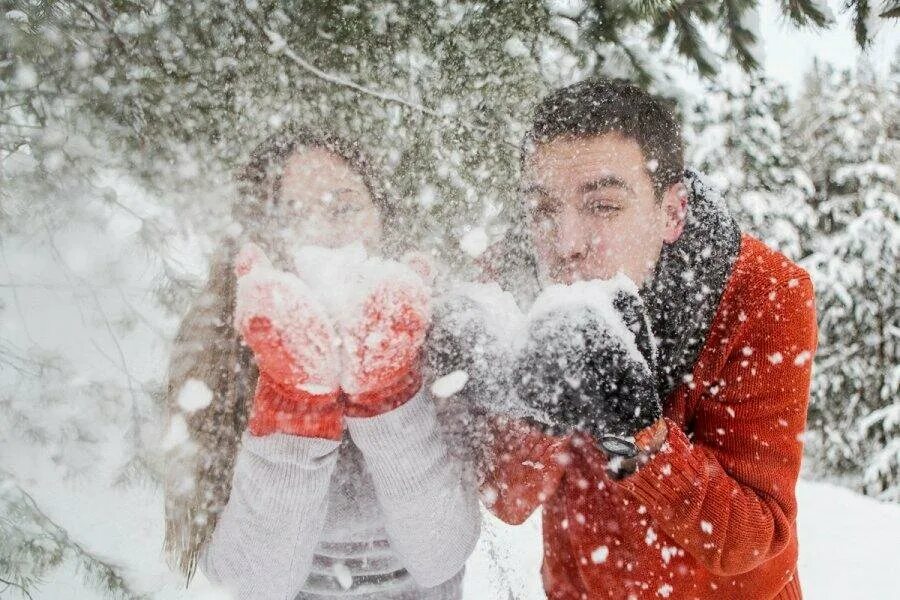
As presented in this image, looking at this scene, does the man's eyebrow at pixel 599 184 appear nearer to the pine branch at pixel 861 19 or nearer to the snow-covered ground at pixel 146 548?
the pine branch at pixel 861 19

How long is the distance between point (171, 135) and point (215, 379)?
0.71m

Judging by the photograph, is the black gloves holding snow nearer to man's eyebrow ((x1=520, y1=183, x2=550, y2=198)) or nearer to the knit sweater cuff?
the knit sweater cuff

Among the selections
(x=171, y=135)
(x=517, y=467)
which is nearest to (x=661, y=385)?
(x=517, y=467)

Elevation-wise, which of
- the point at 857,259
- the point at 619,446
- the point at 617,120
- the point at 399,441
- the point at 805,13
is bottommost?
the point at 857,259

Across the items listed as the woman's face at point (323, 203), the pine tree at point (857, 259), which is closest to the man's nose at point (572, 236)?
the woman's face at point (323, 203)

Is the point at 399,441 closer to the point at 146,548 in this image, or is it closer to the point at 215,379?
the point at 215,379

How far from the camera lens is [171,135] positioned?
1.60 meters

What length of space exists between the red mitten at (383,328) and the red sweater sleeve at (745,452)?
58 cm

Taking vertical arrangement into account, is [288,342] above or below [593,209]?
below

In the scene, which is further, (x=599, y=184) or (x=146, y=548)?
(x=146, y=548)

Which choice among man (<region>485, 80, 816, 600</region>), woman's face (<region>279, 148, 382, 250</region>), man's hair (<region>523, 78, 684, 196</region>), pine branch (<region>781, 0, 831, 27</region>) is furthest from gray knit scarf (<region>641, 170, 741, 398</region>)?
woman's face (<region>279, 148, 382, 250</region>)

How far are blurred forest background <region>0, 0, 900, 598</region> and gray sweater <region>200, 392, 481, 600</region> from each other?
17.1 inches

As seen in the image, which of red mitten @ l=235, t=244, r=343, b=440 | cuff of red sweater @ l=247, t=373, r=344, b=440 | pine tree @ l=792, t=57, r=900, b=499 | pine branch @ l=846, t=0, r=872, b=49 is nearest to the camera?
red mitten @ l=235, t=244, r=343, b=440

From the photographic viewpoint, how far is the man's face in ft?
4.42
